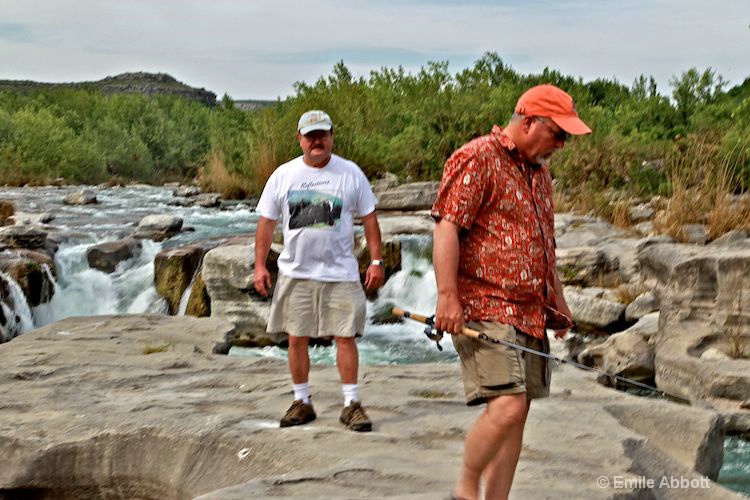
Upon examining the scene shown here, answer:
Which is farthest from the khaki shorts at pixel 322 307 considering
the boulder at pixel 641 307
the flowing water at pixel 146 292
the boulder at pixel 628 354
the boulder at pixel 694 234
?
the boulder at pixel 694 234

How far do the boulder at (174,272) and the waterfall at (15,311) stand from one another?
169 centimetres

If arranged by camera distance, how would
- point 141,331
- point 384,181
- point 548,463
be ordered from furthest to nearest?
1. point 384,181
2. point 141,331
3. point 548,463

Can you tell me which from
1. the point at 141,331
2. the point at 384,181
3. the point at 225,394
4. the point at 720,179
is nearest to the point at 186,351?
the point at 141,331

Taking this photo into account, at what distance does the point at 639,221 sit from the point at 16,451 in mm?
10472

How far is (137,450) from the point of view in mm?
5301

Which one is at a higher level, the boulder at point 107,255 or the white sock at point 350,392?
the white sock at point 350,392

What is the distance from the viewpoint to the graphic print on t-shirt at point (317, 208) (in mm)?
5219

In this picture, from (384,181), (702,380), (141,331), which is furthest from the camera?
(384,181)

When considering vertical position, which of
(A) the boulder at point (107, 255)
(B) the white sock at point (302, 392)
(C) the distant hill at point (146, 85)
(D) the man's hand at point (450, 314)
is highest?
(C) the distant hill at point (146, 85)

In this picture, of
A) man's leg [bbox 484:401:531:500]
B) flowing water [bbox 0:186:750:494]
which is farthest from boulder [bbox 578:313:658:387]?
man's leg [bbox 484:401:531:500]

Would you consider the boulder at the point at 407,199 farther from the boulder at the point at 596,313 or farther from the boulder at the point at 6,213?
the boulder at the point at 596,313

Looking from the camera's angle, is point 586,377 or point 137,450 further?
point 586,377

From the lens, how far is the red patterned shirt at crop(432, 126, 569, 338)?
3605mm

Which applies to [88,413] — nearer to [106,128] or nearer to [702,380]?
[702,380]
